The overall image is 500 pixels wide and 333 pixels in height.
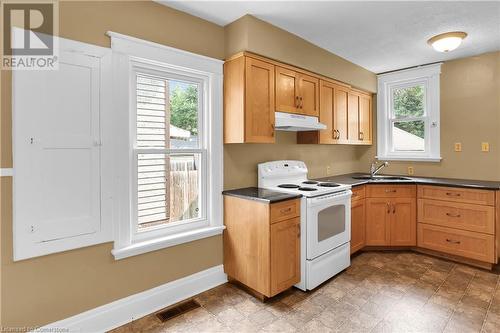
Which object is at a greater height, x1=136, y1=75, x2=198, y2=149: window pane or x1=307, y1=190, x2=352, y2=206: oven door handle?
x1=136, y1=75, x2=198, y2=149: window pane

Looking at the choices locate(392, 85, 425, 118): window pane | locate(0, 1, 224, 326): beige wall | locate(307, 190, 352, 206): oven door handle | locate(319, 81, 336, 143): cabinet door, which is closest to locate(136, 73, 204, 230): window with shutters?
locate(0, 1, 224, 326): beige wall

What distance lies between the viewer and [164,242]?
2305mm

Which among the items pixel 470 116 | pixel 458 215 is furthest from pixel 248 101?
pixel 470 116

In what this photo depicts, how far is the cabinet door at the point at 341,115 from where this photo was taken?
362 centimetres

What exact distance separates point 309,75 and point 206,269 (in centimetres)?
237

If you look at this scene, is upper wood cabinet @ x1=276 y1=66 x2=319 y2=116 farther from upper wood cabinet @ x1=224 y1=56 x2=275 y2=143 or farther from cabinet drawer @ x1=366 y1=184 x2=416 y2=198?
cabinet drawer @ x1=366 y1=184 x2=416 y2=198

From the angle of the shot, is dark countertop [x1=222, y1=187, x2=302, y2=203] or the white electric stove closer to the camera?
dark countertop [x1=222, y1=187, x2=302, y2=203]

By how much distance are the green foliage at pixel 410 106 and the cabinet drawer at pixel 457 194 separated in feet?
3.46

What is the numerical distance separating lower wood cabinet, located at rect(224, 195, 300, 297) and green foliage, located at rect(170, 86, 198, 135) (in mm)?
809

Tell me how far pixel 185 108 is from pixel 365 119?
2.92 metres

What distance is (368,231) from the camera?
356cm

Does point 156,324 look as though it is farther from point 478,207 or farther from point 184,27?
point 478,207

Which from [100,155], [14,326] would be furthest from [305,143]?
[14,326]

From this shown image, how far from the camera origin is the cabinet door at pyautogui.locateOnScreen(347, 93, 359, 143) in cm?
389
